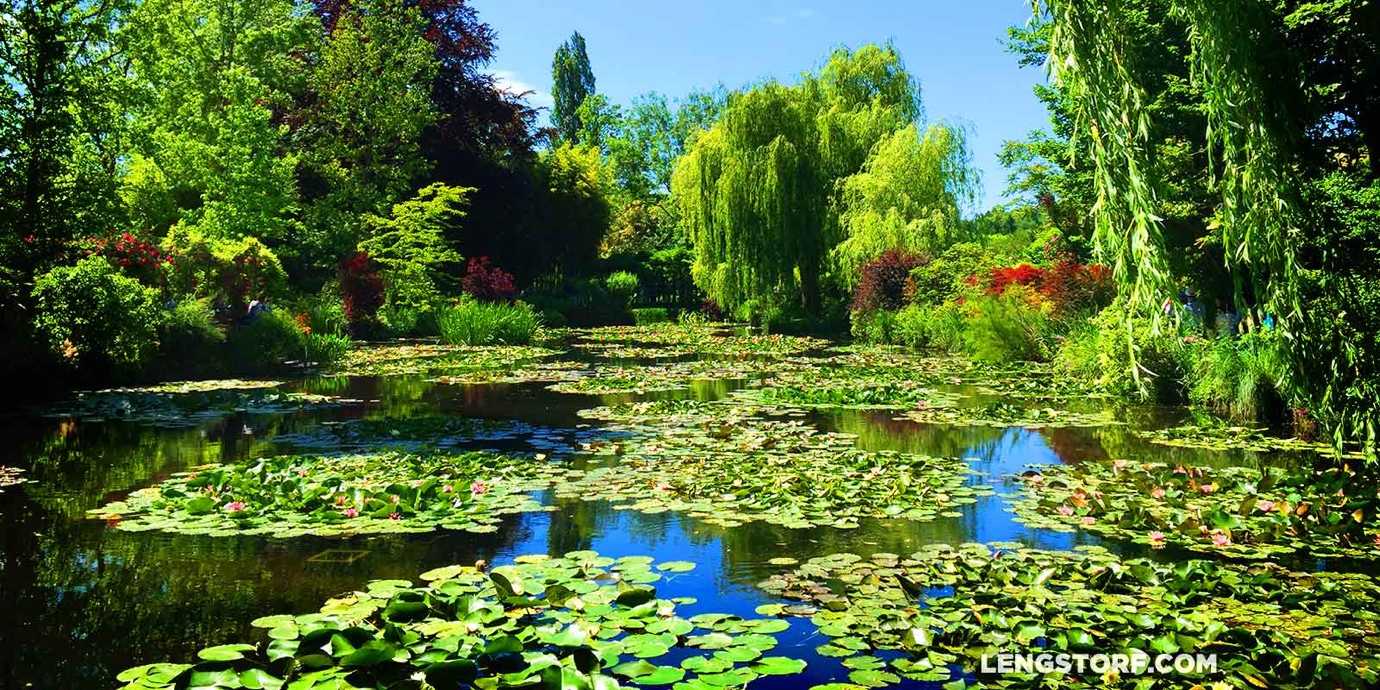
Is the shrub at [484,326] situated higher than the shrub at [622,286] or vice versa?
the shrub at [622,286]

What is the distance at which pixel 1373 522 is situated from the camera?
532cm

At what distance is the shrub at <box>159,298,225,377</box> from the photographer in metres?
13.7

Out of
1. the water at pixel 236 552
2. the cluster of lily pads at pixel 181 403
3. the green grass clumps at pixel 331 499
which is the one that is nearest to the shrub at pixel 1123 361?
the water at pixel 236 552

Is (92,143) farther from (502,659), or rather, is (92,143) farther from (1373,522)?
(1373,522)

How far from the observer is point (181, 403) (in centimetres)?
1098

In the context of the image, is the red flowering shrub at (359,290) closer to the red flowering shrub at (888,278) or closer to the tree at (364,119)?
the tree at (364,119)

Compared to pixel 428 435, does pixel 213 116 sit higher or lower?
higher

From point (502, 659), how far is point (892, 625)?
160 centimetres

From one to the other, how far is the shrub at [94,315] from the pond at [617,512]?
74 centimetres

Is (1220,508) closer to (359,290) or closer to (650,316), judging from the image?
(359,290)

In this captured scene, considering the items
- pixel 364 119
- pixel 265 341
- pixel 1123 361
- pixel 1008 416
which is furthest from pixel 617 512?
pixel 364 119

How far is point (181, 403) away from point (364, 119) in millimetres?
17311

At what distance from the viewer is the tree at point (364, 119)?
26.0 m

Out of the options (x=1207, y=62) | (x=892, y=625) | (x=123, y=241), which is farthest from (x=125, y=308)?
(x=1207, y=62)
